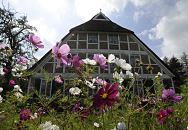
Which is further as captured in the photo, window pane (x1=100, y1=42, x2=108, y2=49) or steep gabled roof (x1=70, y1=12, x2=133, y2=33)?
steep gabled roof (x1=70, y1=12, x2=133, y2=33)

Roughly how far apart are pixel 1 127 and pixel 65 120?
2.19ft

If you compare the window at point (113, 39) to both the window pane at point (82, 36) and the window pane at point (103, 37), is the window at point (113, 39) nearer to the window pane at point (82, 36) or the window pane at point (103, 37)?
the window pane at point (103, 37)

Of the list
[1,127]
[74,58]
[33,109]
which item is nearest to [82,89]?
[74,58]

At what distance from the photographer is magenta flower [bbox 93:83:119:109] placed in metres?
1.30

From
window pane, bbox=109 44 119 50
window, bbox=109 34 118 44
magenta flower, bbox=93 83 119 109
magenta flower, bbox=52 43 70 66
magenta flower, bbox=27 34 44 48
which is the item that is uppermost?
window, bbox=109 34 118 44

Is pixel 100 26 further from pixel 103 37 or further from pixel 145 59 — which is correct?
pixel 145 59

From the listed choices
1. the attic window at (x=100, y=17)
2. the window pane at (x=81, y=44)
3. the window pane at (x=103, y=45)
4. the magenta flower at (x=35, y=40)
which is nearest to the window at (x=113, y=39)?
the window pane at (x=103, y=45)

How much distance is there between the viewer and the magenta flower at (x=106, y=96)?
4.26 feet

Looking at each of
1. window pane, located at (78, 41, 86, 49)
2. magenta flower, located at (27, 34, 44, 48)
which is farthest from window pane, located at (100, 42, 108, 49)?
magenta flower, located at (27, 34, 44, 48)

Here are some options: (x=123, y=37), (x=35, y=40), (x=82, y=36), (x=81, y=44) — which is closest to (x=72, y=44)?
(x=81, y=44)

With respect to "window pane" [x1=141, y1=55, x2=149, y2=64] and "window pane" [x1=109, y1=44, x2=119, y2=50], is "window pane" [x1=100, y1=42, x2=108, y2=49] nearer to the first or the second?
"window pane" [x1=109, y1=44, x2=119, y2=50]

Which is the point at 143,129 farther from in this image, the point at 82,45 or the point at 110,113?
the point at 82,45

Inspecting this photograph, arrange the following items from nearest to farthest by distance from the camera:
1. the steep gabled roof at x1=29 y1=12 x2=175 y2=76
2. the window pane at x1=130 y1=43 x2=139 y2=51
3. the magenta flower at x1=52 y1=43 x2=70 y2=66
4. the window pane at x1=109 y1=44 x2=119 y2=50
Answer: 1. the magenta flower at x1=52 y1=43 x2=70 y2=66
2. the steep gabled roof at x1=29 y1=12 x2=175 y2=76
3. the window pane at x1=109 y1=44 x2=119 y2=50
4. the window pane at x1=130 y1=43 x2=139 y2=51

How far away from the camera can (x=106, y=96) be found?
4.36 feet
